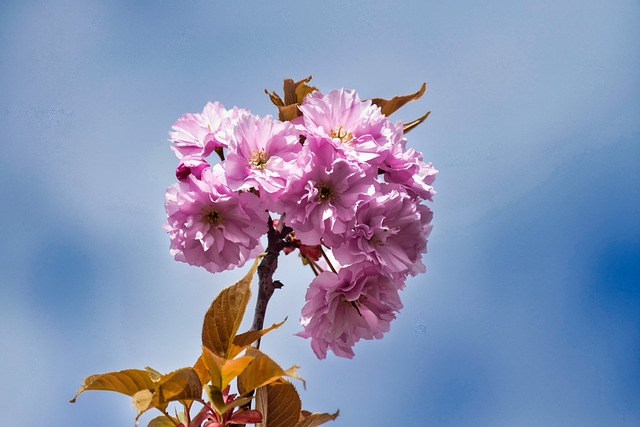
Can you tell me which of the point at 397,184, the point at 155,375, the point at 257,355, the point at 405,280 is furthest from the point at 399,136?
the point at 155,375

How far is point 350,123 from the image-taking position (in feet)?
5.48

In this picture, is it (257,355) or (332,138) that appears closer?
(257,355)

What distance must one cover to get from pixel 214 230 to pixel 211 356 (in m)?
0.40

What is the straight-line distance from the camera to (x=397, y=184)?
1.62 metres

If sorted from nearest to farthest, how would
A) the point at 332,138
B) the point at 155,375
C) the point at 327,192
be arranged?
1. the point at 155,375
2. the point at 327,192
3. the point at 332,138

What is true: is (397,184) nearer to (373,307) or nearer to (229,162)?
(373,307)

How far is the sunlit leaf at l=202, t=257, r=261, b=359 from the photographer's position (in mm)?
1447

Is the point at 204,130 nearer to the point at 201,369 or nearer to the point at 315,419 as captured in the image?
the point at 201,369

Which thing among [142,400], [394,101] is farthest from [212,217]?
[394,101]

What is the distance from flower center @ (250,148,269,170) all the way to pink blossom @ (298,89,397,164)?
128 mm

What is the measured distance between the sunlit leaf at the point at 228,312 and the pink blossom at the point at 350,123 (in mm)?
430

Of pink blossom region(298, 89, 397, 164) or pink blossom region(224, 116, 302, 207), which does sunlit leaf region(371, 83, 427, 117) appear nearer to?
pink blossom region(298, 89, 397, 164)

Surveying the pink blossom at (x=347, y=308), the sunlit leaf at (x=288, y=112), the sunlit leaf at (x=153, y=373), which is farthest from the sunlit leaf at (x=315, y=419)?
the sunlit leaf at (x=288, y=112)

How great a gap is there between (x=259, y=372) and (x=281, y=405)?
204 mm
